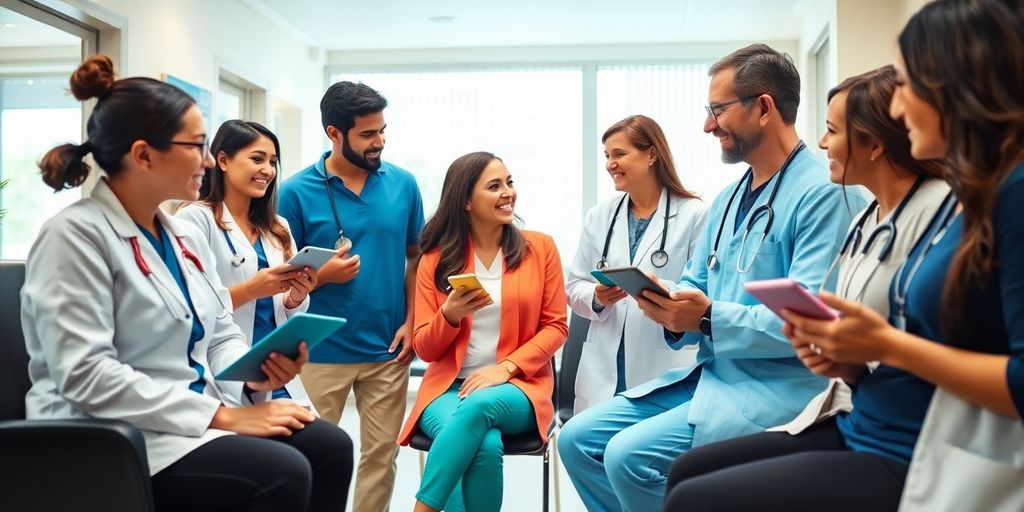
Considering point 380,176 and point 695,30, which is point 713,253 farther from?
point 695,30

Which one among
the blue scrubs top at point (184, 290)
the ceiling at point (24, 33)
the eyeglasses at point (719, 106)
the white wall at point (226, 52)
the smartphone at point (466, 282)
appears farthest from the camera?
the white wall at point (226, 52)

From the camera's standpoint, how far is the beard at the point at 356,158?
10.3 feet

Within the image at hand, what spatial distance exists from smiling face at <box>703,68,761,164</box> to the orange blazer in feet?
2.71

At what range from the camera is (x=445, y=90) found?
8297 mm

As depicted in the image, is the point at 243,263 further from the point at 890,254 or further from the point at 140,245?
the point at 890,254

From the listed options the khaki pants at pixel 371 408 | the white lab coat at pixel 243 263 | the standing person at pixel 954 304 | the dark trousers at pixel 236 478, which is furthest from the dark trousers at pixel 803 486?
the khaki pants at pixel 371 408

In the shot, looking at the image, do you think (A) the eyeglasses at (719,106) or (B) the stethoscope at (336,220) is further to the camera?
(B) the stethoscope at (336,220)

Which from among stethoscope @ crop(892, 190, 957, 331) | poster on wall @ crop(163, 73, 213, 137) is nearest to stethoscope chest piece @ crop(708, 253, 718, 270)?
stethoscope @ crop(892, 190, 957, 331)

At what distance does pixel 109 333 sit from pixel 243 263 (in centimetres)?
96

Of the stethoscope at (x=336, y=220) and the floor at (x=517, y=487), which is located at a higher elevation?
the stethoscope at (x=336, y=220)

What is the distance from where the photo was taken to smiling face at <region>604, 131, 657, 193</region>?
302 centimetres

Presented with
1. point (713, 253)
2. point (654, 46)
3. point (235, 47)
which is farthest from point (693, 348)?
point (654, 46)

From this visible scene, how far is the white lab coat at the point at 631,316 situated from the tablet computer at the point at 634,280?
2.13 ft

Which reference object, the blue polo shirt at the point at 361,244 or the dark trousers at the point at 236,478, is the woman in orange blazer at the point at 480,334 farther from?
the dark trousers at the point at 236,478
